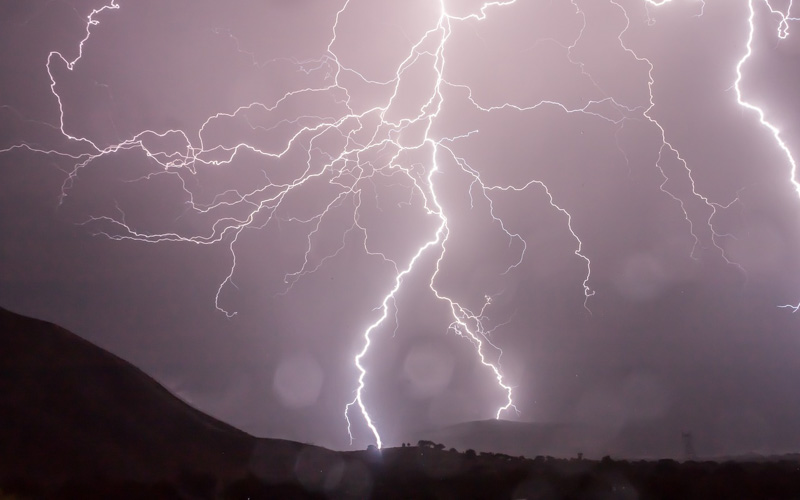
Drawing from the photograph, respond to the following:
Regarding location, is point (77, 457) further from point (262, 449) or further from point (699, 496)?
point (699, 496)

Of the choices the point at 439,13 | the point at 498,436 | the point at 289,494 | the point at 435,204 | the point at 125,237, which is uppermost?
the point at 439,13

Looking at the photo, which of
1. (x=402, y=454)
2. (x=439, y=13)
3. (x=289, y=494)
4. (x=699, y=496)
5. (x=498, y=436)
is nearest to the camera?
(x=699, y=496)

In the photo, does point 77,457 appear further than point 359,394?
No

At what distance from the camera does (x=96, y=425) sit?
10539 mm

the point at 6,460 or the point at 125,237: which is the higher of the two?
the point at 125,237

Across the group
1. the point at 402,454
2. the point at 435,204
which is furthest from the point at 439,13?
the point at 402,454

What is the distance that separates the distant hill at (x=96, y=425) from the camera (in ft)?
30.9

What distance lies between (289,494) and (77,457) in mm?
3864

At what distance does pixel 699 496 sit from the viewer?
7879 millimetres

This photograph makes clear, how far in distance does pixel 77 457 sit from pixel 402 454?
5.66 m

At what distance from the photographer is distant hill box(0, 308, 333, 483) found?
370 inches

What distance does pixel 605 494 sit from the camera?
7.97m

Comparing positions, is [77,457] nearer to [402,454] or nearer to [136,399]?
[136,399]

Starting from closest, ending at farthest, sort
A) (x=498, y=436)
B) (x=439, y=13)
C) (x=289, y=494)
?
(x=289, y=494) < (x=439, y=13) < (x=498, y=436)
